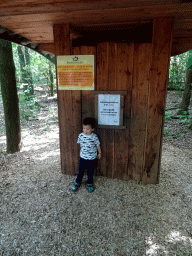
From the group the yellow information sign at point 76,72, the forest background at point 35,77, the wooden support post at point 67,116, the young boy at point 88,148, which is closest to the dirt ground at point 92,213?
the young boy at point 88,148

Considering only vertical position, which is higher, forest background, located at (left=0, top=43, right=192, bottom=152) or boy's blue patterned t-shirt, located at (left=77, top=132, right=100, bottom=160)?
forest background, located at (left=0, top=43, right=192, bottom=152)

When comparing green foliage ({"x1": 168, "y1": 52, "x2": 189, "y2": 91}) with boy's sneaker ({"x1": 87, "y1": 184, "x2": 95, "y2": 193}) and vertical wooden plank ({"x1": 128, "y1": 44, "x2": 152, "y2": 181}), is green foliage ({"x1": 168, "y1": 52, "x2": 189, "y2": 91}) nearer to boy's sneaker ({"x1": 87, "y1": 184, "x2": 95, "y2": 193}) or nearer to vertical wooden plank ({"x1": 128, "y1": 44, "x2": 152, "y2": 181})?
vertical wooden plank ({"x1": 128, "y1": 44, "x2": 152, "y2": 181})

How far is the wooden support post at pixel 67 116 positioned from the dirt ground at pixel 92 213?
40 cm

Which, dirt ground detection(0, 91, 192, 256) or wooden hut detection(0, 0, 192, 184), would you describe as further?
wooden hut detection(0, 0, 192, 184)

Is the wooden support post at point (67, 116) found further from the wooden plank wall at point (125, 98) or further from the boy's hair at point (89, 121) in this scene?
the boy's hair at point (89, 121)

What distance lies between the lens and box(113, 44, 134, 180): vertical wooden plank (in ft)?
Result: 9.95

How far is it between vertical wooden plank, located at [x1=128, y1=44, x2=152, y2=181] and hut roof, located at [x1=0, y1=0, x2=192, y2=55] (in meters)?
0.55

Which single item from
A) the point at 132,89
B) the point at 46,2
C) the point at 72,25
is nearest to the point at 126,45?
the point at 132,89

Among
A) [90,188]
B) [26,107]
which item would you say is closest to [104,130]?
[90,188]

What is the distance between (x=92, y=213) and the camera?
285 centimetres

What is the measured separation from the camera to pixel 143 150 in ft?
11.2

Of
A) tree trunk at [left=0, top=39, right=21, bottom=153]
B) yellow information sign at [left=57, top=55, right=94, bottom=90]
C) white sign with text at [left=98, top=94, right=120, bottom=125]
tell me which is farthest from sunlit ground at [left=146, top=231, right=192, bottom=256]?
tree trunk at [left=0, top=39, right=21, bottom=153]

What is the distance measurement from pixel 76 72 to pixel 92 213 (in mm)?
2506

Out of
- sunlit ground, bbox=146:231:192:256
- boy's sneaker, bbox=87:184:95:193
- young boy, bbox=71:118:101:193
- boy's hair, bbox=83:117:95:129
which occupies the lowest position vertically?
sunlit ground, bbox=146:231:192:256
